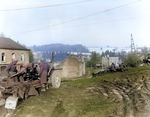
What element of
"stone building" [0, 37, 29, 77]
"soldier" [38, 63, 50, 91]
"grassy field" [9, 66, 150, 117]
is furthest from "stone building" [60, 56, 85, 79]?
"grassy field" [9, 66, 150, 117]

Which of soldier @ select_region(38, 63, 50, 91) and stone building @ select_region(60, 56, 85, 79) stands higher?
soldier @ select_region(38, 63, 50, 91)

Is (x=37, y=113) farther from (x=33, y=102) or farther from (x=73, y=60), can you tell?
(x=73, y=60)

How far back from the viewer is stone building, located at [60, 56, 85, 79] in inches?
1275

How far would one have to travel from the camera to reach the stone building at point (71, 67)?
3238 centimetres

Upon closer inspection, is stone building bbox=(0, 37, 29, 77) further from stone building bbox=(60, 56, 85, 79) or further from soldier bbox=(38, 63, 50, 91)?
soldier bbox=(38, 63, 50, 91)

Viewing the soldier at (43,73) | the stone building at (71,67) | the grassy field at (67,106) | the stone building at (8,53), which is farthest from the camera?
the stone building at (71,67)

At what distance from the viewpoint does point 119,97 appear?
6102mm

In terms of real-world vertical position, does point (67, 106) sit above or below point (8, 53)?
below

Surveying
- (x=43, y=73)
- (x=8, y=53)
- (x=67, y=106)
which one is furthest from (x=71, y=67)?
(x=67, y=106)

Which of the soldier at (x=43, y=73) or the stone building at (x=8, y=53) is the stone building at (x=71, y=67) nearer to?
the stone building at (x=8, y=53)

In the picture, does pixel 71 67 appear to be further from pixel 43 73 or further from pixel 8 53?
pixel 43 73

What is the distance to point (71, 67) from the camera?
3281 centimetres

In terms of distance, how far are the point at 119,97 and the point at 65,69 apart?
27260 millimetres

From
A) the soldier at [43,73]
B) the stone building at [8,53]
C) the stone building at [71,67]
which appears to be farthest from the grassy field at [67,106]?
the stone building at [71,67]
